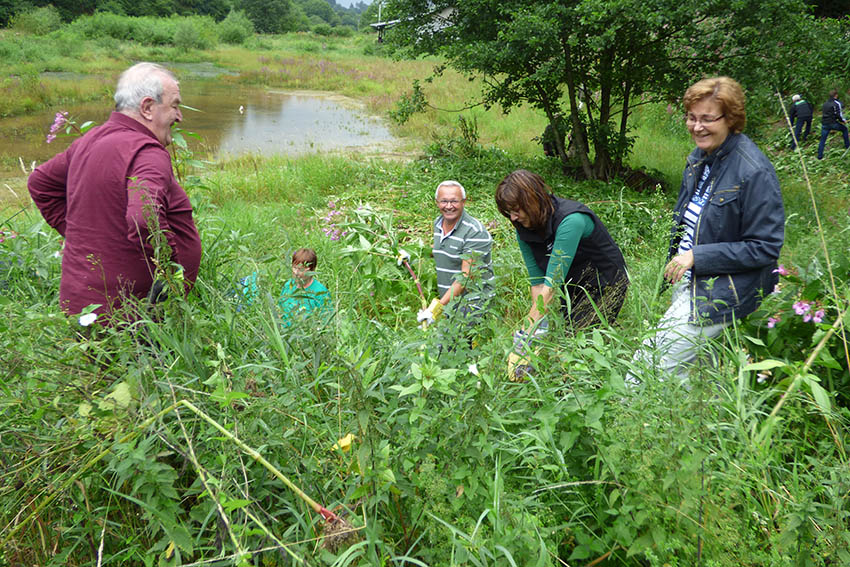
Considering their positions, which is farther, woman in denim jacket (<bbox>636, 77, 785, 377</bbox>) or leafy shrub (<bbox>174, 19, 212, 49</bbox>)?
leafy shrub (<bbox>174, 19, 212, 49</bbox>)

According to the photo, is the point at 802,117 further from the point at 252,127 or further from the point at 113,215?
the point at 252,127

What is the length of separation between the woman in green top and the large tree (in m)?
4.76

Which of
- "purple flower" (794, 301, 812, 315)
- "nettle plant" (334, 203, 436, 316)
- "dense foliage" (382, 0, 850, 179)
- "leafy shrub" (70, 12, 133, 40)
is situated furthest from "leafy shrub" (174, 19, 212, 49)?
"purple flower" (794, 301, 812, 315)

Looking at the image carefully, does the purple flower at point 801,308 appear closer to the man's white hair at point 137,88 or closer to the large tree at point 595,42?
the man's white hair at point 137,88

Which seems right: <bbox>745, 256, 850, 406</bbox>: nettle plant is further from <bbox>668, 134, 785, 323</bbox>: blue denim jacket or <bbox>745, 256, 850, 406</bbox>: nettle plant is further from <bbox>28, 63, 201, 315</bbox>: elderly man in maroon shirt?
<bbox>28, 63, 201, 315</bbox>: elderly man in maroon shirt

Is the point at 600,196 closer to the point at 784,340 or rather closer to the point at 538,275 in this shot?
the point at 538,275

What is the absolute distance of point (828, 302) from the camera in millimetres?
2088

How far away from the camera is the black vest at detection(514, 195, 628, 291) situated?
9.52 ft

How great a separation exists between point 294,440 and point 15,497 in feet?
2.33

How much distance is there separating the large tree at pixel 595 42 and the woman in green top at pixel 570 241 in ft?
15.6

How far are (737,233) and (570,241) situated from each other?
0.73 m

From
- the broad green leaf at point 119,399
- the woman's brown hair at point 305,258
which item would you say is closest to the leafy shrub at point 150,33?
the woman's brown hair at point 305,258

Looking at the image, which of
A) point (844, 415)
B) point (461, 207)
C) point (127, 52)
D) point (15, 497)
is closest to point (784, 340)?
point (844, 415)

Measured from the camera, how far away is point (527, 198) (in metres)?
2.83
